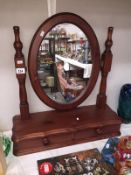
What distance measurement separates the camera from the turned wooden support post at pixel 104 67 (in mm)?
1075

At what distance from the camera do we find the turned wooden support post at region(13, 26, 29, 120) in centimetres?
92

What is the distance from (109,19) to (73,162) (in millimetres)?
803

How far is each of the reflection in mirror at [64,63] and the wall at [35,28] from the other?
0.30 feet

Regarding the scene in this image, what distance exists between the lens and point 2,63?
0.99 metres

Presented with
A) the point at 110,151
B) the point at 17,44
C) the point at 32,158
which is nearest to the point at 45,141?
the point at 32,158

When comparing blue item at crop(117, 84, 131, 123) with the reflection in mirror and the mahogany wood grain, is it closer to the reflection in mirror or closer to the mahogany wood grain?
the mahogany wood grain

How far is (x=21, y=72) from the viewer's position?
97 centimetres

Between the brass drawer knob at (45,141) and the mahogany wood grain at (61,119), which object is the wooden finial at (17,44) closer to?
the mahogany wood grain at (61,119)

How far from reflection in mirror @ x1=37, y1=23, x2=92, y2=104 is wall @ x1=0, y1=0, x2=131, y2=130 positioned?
0.30 feet

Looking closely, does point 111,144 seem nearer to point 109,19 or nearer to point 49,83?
point 49,83

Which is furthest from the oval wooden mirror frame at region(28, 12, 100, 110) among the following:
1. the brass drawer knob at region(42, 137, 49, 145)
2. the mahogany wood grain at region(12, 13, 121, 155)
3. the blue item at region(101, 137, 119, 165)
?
the blue item at region(101, 137, 119, 165)

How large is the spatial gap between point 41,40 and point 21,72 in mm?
195

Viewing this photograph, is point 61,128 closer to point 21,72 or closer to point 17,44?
point 21,72

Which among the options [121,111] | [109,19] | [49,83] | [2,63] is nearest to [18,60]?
[2,63]
